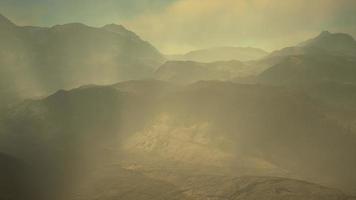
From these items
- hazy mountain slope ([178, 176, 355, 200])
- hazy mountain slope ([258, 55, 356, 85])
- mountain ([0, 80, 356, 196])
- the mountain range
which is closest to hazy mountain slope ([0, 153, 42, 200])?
the mountain range

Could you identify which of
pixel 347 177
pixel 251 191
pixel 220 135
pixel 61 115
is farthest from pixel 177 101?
pixel 251 191

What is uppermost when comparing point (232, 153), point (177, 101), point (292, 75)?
point (292, 75)

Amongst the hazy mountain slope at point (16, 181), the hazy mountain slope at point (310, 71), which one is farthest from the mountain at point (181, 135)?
the hazy mountain slope at point (310, 71)

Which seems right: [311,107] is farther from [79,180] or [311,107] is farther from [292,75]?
[79,180]

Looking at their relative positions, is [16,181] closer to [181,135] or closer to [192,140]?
[192,140]

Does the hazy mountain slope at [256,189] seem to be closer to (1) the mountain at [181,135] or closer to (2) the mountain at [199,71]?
(1) the mountain at [181,135]

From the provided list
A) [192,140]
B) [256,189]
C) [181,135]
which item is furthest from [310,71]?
[256,189]

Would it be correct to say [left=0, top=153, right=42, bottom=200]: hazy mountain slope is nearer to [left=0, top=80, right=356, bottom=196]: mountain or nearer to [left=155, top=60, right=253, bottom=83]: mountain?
[left=0, top=80, right=356, bottom=196]: mountain
